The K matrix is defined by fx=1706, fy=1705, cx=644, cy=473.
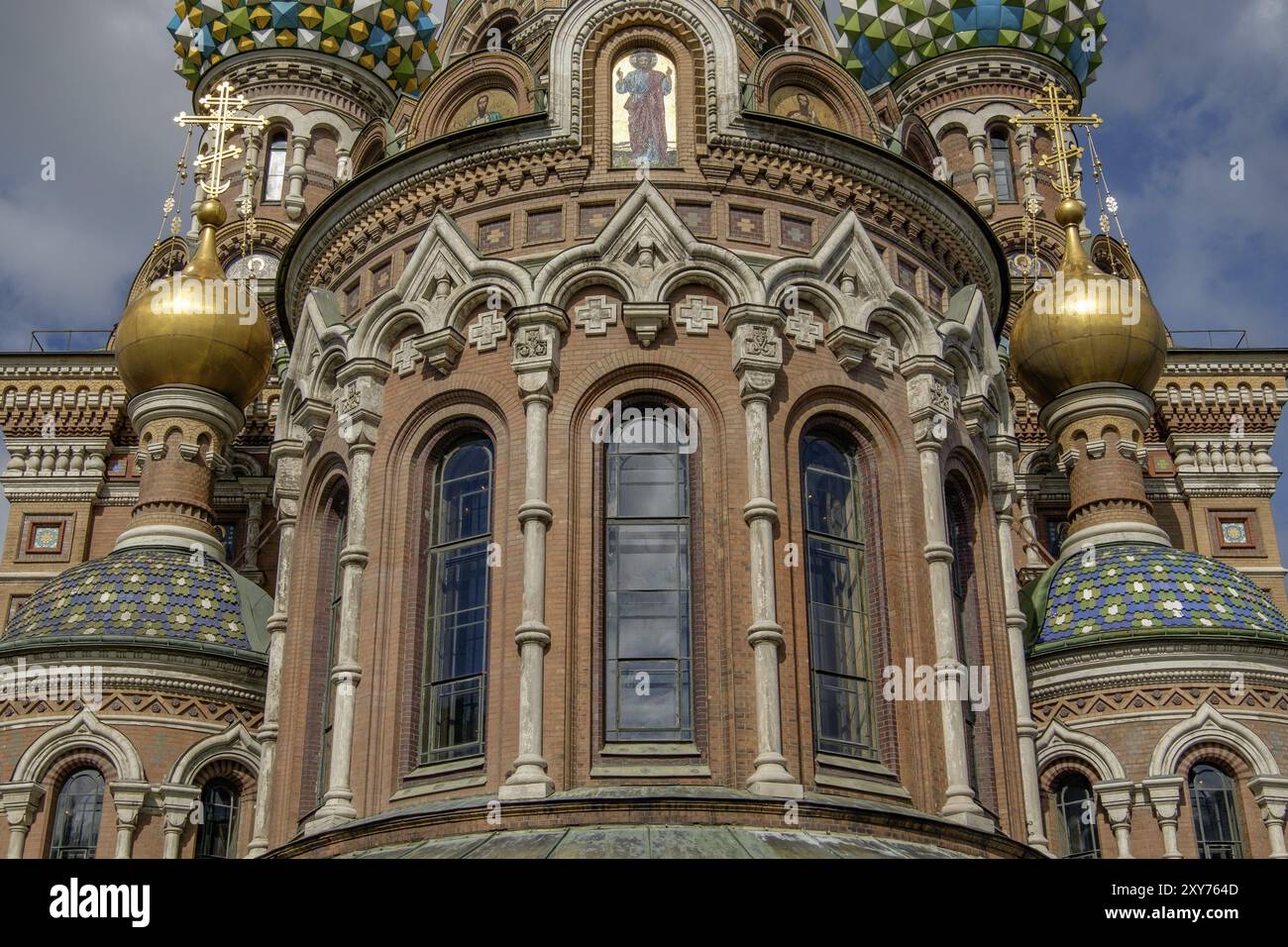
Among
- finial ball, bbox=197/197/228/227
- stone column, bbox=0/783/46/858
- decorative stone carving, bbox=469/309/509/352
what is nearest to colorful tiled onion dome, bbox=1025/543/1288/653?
decorative stone carving, bbox=469/309/509/352

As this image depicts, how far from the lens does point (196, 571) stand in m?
18.8

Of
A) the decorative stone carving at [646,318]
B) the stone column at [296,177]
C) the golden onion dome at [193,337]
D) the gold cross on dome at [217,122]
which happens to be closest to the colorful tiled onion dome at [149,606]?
the golden onion dome at [193,337]

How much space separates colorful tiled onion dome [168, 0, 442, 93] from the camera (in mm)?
30625

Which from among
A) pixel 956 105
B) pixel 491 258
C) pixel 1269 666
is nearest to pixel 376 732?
pixel 491 258

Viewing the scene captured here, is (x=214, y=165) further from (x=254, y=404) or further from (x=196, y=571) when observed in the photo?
(x=196, y=571)

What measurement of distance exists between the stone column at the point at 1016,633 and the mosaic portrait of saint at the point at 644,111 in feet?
13.9

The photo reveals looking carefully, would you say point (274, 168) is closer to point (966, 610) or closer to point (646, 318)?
point (646, 318)

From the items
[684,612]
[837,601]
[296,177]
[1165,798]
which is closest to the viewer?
[684,612]

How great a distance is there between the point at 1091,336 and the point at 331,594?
33.1ft

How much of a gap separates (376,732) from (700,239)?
5022 millimetres

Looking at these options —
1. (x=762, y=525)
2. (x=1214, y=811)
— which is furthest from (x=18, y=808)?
(x=1214, y=811)

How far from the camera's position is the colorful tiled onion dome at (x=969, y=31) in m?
30.6

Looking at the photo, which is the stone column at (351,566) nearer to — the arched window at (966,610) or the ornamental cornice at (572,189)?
the ornamental cornice at (572,189)

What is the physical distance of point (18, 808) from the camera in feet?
54.9
